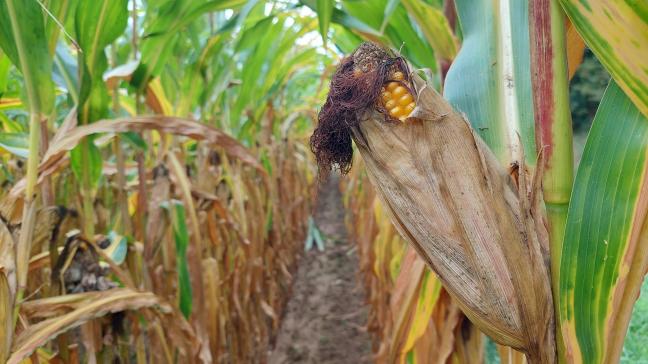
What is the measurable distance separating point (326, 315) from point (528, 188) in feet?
8.16

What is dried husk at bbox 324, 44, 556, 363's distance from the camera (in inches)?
16.7

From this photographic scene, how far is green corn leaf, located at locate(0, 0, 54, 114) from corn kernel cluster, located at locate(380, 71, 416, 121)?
45 cm

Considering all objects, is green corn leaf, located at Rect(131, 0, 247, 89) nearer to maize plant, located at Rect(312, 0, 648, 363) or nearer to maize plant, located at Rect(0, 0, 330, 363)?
maize plant, located at Rect(0, 0, 330, 363)

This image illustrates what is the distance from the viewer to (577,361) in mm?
424

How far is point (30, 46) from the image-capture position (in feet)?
2.12

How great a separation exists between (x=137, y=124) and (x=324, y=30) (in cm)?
32

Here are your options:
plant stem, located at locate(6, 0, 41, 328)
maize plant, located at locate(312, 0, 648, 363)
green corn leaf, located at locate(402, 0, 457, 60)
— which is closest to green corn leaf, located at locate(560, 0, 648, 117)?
maize plant, located at locate(312, 0, 648, 363)

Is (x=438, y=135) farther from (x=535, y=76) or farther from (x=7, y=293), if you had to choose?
(x=7, y=293)

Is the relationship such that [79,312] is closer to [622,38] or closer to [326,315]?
[622,38]

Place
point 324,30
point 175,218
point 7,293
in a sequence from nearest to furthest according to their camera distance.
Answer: point 7,293 → point 324,30 → point 175,218

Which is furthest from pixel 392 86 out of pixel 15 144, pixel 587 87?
pixel 587 87

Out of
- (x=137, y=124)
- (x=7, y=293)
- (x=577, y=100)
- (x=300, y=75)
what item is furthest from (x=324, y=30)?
(x=300, y=75)

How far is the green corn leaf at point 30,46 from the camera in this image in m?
0.62

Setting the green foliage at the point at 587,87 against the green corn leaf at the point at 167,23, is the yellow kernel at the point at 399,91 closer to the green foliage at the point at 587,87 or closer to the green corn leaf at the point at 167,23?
the green corn leaf at the point at 167,23
